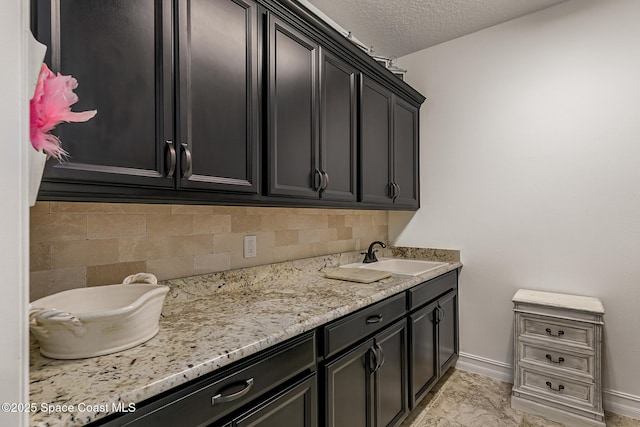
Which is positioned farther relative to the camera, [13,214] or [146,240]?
[146,240]

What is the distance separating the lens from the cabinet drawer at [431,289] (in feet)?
6.46

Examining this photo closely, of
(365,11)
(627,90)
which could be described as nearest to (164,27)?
(365,11)

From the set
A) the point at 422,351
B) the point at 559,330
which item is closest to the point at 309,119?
the point at 422,351

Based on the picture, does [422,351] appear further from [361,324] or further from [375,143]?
[375,143]

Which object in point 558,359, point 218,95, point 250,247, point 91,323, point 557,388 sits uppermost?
point 218,95

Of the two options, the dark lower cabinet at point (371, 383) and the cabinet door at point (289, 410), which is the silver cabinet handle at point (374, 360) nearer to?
the dark lower cabinet at point (371, 383)

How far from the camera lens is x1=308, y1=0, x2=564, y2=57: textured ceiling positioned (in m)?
2.26

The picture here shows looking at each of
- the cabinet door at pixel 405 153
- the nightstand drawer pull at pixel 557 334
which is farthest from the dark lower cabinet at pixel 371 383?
the cabinet door at pixel 405 153

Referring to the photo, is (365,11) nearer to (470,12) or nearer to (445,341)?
(470,12)

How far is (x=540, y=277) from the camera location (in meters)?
2.38

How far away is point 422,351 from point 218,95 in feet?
6.27

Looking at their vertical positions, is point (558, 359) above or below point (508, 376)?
above

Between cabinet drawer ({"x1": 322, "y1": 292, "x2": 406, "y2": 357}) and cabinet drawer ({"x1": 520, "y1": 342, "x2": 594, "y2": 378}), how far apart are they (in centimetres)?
103

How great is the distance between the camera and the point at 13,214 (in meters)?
0.44
